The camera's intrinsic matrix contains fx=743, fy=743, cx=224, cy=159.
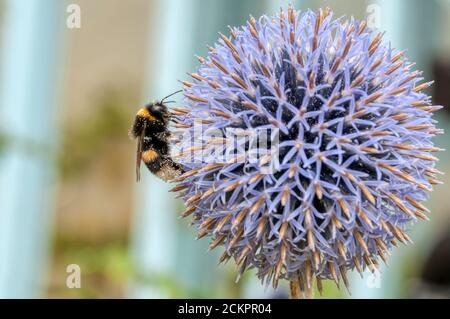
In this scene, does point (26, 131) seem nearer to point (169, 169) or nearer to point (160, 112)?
point (160, 112)

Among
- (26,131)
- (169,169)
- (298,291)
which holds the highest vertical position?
(26,131)

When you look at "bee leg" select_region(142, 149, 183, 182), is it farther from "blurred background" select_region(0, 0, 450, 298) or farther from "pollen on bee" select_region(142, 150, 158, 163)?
"blurred background" select_region(0, 0, 450, 298)

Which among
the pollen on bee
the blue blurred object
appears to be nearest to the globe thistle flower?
→ the pollen on bee

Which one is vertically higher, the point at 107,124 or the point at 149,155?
the point at 107,124
